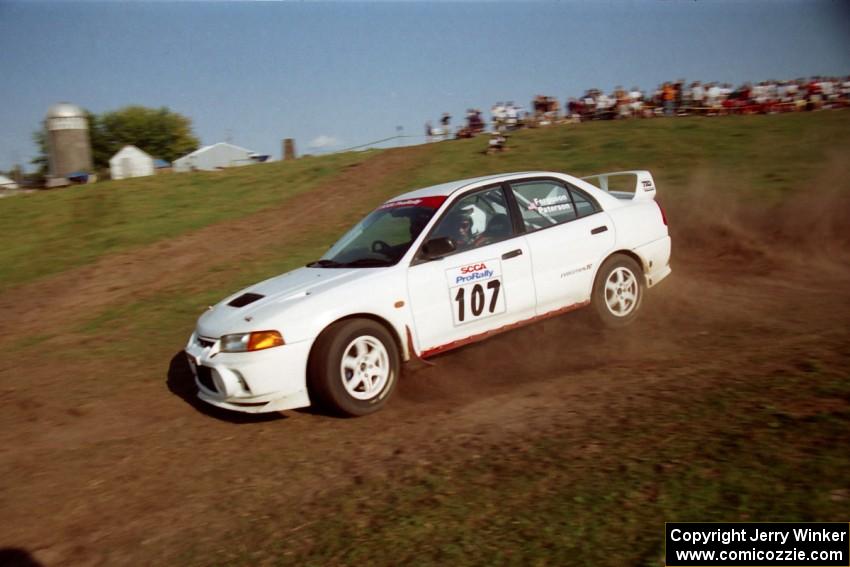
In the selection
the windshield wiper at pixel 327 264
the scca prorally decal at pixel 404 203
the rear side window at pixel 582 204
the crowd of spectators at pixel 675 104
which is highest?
the crowd of spectators at pixel 675 104

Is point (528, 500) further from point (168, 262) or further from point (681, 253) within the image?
point (168, 262)

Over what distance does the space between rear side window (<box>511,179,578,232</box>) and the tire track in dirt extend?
6717 mm

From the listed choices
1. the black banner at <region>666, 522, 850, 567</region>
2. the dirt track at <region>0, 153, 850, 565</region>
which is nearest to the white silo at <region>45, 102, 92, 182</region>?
the dirt track at <region>0, 153, 850, 565</region>

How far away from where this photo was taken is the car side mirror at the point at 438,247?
525cm

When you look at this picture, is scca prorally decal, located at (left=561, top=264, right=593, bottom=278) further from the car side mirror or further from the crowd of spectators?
the crowd of spectators

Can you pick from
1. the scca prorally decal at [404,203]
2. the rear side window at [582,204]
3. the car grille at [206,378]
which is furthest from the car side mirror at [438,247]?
the car grille at [206,378]

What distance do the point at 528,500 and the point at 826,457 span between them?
1.47 meters

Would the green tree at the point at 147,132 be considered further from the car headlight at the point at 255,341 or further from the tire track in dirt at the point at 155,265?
the car headlight at the point at 255,341

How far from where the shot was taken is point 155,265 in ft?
39.4

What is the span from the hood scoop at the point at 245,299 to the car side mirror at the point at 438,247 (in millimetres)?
1399

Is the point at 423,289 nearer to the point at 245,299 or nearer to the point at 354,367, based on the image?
the point at 354,367

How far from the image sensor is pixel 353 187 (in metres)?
17.4

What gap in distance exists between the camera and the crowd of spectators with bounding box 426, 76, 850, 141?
2256cm

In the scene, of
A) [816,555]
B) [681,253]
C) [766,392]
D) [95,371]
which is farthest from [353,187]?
[816,555]
